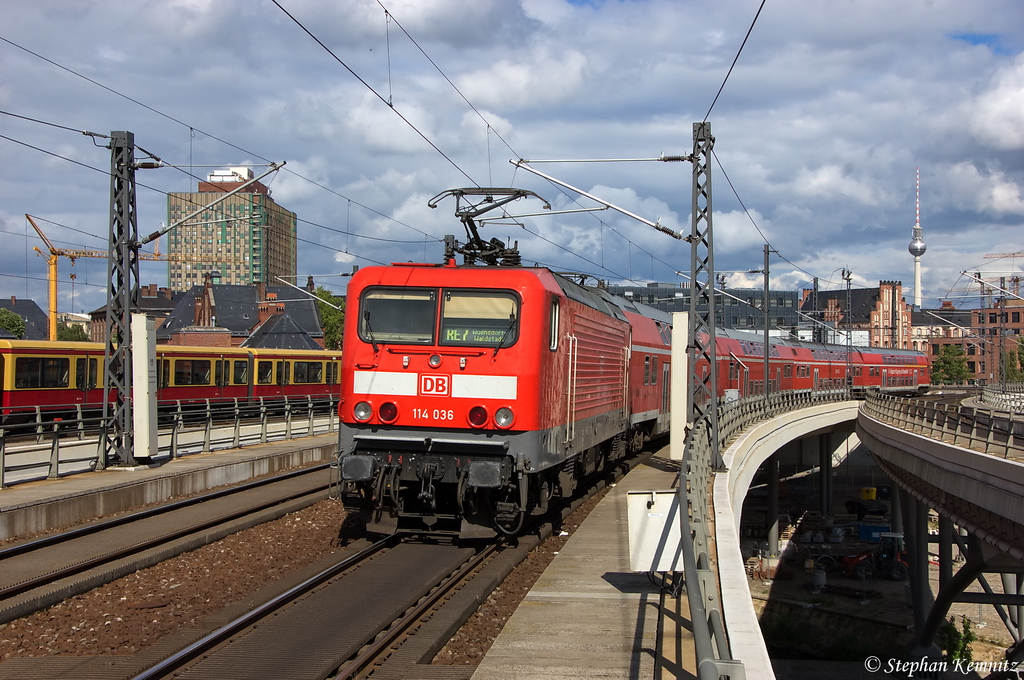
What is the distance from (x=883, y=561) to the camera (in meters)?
38.6

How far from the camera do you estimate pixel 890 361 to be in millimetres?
66250

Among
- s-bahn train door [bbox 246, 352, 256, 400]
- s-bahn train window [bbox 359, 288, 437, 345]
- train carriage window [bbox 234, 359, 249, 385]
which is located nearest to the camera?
s-bahn train window [bbox 359, 288, 437, 345]

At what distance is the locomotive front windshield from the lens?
37.6 feet

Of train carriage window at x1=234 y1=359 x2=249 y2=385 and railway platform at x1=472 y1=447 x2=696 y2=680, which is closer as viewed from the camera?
railway platform at x1=472 y1=447 x2=696 y2=680

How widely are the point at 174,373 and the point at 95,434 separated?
33.2 ft

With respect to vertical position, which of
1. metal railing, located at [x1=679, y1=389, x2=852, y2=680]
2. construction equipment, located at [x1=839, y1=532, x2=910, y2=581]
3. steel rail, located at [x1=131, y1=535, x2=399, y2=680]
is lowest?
construction equipment, located at [x1=839, y1=532, x2=910, y2=581]

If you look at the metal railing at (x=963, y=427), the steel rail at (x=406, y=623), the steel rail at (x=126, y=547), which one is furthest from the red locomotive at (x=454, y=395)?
the metal railing at (x=963, y=427)

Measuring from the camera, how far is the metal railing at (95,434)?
54.1 feet

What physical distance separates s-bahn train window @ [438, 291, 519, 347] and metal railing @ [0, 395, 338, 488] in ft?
25.0

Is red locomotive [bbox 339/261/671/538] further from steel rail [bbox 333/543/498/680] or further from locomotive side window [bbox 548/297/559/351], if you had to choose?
steel rail [bbox 333/543/498/680]

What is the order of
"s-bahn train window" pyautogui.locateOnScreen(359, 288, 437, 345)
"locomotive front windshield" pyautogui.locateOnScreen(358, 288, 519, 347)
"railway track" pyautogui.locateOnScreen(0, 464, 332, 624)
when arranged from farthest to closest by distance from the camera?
"s-bahn train window" pyautogui.locateOnScreen(359, 288, 437, 345)
"locomotive front windshield" pyautogui.locateOnScreen(358, 288, 519, 347)
"railway track" pyautogui.locateOnScreen(0, 464, 332, 624)

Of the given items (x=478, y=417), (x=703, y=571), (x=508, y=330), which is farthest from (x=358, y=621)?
(x=508, y=330)

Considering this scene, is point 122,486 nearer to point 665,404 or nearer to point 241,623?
point 241,623

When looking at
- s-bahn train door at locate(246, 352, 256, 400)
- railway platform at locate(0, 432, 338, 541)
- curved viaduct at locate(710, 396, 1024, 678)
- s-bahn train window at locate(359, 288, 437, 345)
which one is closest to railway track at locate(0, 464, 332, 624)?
railway platform at locate(0, 432, 338, 541)
